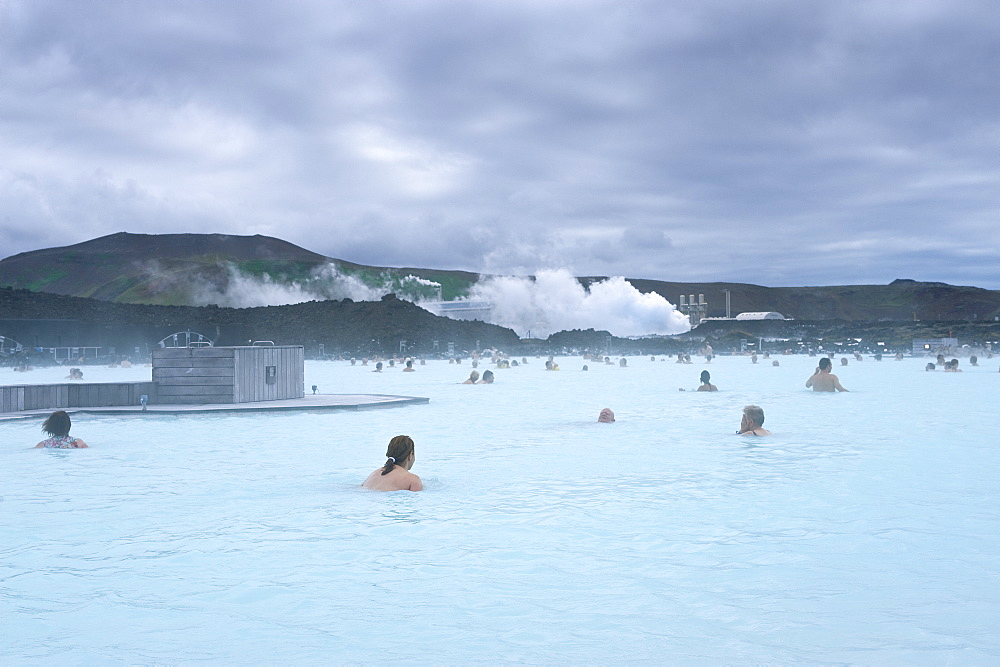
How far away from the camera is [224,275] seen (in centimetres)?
18238

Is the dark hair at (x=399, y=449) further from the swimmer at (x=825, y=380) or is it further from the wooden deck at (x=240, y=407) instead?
the swimmer at (x=825, y=380)

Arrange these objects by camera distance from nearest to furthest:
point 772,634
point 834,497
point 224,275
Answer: point 772,634 → point 834,497 → point 224,275

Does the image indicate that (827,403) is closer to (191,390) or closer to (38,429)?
(191,390)

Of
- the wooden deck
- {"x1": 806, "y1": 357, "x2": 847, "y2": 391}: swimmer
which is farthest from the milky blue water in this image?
{"x1": 806, "y1": 357, "x2": 847, "y2": 391}: swimmer

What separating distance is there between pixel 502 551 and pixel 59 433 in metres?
7.81

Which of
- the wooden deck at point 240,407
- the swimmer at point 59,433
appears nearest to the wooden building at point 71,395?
the wooden deck at point 240,407

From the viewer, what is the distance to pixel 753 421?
13.2 meters

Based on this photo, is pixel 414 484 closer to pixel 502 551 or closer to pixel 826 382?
pixel 502 551

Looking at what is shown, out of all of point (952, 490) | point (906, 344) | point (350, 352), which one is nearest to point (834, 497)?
point (952, 490)

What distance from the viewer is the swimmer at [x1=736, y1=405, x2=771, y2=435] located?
13117 millimetres

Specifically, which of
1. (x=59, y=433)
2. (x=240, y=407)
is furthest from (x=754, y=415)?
(x=59, y=433)

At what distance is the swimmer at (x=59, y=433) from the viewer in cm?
1123

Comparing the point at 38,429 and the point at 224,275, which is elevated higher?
the point at 224,275

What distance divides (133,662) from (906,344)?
260ft
